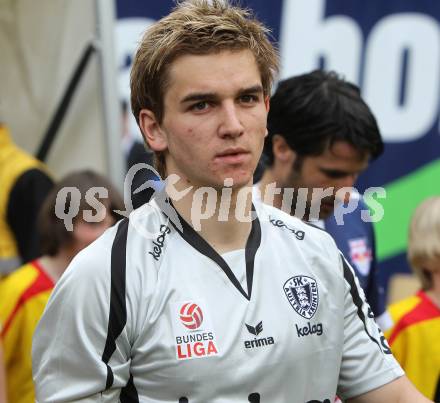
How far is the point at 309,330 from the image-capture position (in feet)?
8.30

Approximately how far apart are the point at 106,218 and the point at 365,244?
1096mm

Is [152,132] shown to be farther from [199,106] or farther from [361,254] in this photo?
[361,254]

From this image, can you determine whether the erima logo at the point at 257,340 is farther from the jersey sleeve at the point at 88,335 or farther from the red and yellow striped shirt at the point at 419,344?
the red and yellow striped shirt at the point at 419,344

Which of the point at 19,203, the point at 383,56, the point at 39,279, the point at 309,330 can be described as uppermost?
the point at 309,330

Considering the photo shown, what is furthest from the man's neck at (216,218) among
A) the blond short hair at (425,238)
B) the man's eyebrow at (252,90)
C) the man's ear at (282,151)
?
the blond short hair at (425,238)

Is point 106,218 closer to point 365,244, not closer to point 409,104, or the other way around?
point 365,244

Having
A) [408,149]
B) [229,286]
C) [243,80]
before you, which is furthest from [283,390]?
[408,149]

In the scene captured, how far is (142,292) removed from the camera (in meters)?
2.40

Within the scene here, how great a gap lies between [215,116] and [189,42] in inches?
7.7

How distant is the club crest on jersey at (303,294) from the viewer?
8.36 ft

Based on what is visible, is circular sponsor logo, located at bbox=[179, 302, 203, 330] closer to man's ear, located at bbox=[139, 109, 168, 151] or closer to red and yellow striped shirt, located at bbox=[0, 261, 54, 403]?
man's ear, located at bbox=[139, 109, 168, 151]

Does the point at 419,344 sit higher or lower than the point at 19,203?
higher

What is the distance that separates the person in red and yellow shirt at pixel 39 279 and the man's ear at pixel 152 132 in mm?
1485

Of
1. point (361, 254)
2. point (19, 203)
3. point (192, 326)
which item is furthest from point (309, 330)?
point (19, 203)
